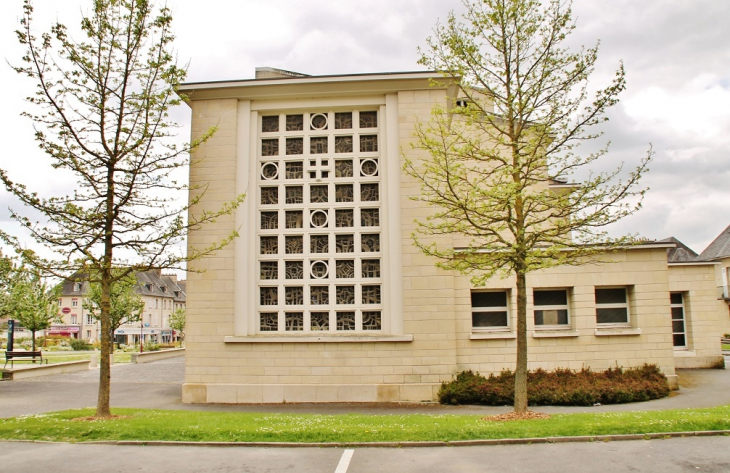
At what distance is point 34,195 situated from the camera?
13008mm

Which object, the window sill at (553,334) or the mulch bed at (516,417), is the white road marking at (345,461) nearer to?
the mulch bed at (516,417)

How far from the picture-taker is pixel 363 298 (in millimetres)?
18422

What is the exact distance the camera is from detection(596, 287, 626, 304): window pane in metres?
19.4

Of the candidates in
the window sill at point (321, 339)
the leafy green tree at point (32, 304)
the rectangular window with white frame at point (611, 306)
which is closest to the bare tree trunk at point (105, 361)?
the window sill at point (321, 339)

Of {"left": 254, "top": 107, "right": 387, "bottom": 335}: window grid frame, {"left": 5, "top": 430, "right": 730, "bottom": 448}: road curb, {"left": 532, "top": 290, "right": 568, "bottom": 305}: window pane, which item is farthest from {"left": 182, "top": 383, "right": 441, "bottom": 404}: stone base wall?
{"left": 5, "top": 430, "right": 730, "bottom": 448}: road curb

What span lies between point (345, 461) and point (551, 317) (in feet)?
39.5

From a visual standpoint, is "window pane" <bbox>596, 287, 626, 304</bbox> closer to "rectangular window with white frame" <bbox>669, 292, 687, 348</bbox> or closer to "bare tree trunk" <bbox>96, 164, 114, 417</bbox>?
"rectangular window with white frame" <bbox>669, 292, 687, 348</bbox>

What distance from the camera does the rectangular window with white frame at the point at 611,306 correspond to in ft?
63.4

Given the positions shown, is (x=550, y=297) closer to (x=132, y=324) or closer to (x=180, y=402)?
(x=180, y=402)

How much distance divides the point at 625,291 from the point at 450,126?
9.65m

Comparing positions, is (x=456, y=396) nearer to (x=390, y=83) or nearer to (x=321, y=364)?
(x=321, y=364)

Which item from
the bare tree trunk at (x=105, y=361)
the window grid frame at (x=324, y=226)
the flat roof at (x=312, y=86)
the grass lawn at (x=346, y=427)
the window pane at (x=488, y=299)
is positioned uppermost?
the flat roof at (x=312, y=86)

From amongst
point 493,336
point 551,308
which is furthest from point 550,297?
point 493,336

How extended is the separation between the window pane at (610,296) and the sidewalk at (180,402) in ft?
10.6
